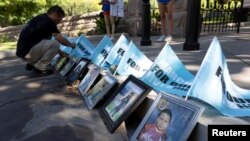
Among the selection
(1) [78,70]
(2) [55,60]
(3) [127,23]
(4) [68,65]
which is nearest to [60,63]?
(2) [55,60]

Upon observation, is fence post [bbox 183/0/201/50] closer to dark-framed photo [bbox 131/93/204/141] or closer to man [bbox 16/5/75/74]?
man [bbox 16/5/75/74]

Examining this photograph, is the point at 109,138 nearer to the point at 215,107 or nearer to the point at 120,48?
the point at 215,107

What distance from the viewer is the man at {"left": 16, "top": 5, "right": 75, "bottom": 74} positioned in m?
6.08

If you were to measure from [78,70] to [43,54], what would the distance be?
1208 millimetres

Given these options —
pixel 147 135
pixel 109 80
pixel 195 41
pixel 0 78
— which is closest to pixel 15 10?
pixel 0 78

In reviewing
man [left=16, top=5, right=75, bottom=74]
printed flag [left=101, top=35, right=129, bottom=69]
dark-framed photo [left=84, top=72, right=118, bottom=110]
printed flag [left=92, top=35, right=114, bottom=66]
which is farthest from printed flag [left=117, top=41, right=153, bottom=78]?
man [left=16, top=5, right=75, bottom=74]

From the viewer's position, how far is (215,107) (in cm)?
271

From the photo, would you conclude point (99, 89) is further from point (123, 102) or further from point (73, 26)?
point (73, 26)

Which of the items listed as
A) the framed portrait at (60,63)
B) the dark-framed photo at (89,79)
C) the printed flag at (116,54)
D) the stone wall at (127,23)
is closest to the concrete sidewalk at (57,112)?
the dark-framed photo at (89,79)

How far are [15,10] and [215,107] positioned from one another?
572 inches

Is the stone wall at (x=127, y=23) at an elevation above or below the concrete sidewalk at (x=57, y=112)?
above

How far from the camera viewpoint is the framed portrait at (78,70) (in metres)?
5.18

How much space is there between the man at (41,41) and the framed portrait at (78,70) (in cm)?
70

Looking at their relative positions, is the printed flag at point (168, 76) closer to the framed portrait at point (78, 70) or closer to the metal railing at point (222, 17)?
the framed portrait at point (78, 70)
